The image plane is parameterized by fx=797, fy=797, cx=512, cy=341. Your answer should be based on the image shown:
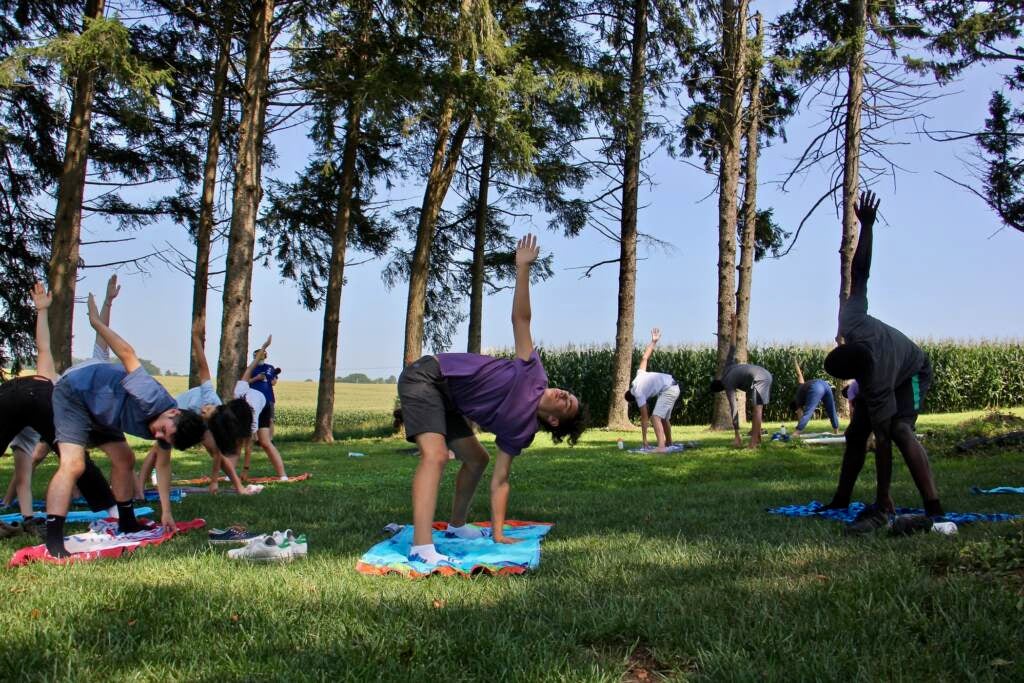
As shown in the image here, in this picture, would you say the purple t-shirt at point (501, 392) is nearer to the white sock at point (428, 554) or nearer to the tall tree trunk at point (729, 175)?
the white sock at point (428, 554)

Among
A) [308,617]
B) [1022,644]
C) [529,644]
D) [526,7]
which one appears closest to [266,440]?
[308,617]

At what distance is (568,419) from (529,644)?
2.09 m

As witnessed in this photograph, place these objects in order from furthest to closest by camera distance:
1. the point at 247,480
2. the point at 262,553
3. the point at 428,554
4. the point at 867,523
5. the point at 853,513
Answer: the point at 247,480
the point at 853,513
the point at 867,523
the point at 262,553
the point at 428,554

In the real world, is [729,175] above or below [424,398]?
above

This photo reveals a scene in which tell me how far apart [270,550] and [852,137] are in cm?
1673

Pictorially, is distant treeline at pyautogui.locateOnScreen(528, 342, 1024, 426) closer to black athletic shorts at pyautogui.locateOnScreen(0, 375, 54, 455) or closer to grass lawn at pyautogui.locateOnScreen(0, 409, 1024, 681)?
black athletic shorts at pyautogui.locateOnScreen(0, 375, 54, 455)

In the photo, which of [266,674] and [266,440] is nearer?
[266,674]

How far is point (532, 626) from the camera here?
9.57 feet

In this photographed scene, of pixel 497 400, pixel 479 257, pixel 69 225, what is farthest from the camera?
pixel 479 257

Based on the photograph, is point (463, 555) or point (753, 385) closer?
point (463, 555)

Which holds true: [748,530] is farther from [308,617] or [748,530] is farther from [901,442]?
[308,617]

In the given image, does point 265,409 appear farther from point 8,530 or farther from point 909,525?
point 909,525

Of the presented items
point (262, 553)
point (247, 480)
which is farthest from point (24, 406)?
point (247, 480)

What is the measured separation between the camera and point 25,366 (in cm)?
1748
